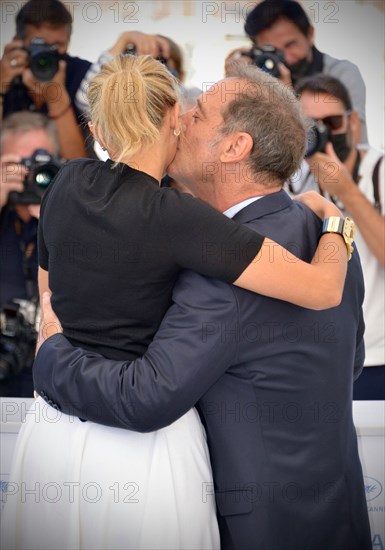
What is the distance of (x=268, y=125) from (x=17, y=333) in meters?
1.79

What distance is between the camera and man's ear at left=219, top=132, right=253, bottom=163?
1.43 metres

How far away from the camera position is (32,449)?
1431 millimetres

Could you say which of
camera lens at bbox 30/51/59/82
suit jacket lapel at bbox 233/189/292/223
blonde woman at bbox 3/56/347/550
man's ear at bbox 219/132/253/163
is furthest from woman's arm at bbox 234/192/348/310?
camera lens at bbox 30/51/59/82

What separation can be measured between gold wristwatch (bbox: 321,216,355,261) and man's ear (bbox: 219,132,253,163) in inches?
8.3

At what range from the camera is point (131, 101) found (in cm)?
131

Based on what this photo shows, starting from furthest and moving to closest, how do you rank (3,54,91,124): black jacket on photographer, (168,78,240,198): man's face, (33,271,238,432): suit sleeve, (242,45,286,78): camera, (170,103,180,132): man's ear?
(3,54,91,124): black jacket on photographer < (242,45,286,78): camera < (168,78,240,198): man's face < (170,103,180,132): man's ear < (33,271,238,432): suit sleeve

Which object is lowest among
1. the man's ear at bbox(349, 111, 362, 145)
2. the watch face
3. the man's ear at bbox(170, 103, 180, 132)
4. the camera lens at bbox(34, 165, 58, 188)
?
the camera lens at bbox(34, 165, 58, 188)

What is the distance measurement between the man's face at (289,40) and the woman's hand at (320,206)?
1506 millimetres

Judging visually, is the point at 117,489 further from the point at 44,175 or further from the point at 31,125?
the point at 31,125

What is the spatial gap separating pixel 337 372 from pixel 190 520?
0.40 meters

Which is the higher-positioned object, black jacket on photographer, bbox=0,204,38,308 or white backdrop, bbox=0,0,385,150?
white backdrop, bbox=0,0,385,150

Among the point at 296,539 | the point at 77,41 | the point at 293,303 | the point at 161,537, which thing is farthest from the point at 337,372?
the point at 77,41

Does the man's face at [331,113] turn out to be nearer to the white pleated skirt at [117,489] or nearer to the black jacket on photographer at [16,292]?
the black jacket on photographer at [16,292]

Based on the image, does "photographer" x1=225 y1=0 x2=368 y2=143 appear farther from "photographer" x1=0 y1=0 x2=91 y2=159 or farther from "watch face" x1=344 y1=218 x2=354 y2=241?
"watch face" x1=344 y1=218 x2=354 y2=241
